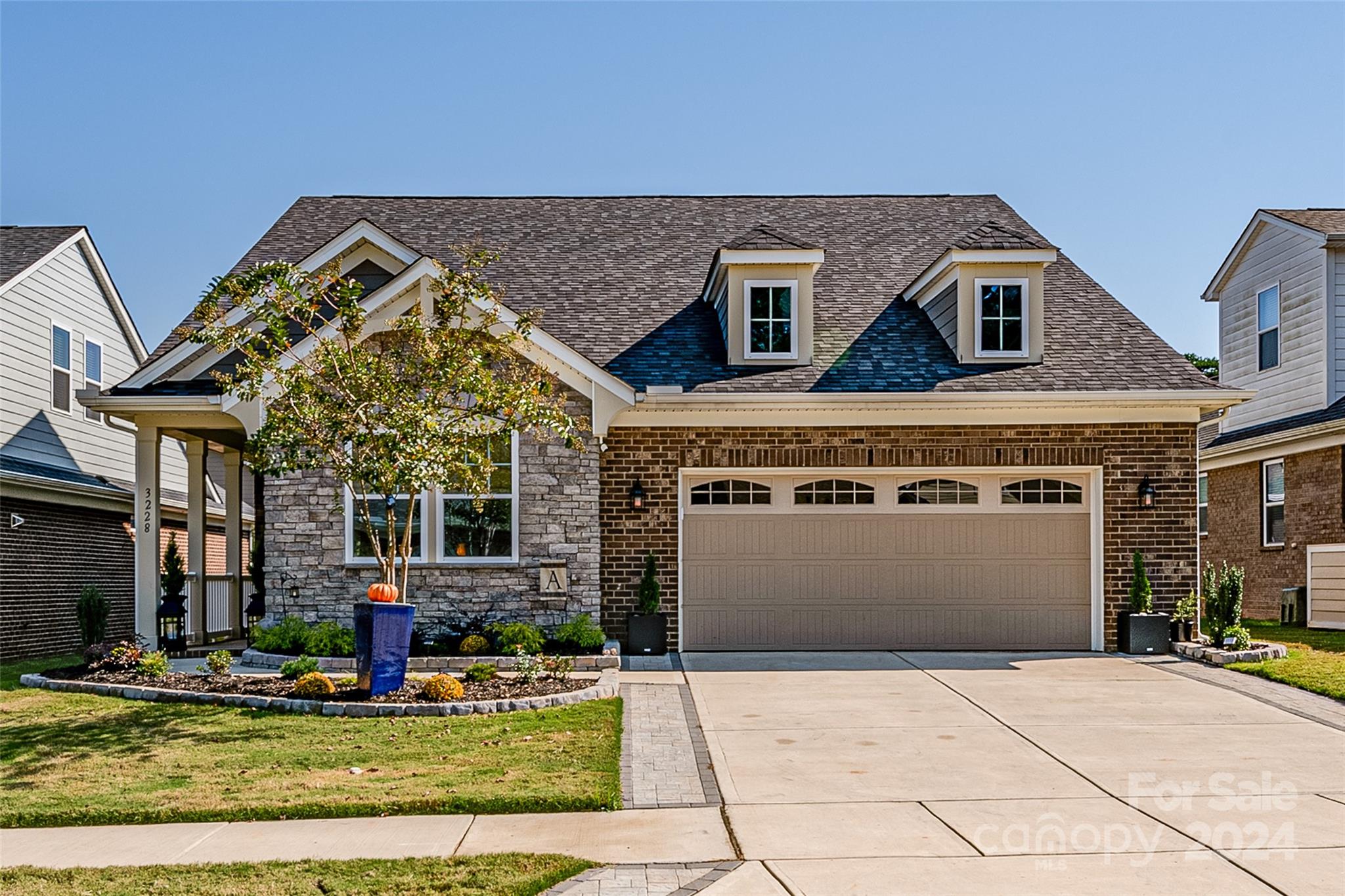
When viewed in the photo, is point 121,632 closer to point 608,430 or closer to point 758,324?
point 608,430

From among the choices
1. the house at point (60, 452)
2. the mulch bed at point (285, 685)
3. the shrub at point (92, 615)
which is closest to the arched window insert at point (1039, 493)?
the mulch bed at point (285, 685)

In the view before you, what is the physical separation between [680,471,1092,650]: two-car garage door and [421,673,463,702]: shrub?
4.50 m

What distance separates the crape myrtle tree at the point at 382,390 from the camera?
10336mm

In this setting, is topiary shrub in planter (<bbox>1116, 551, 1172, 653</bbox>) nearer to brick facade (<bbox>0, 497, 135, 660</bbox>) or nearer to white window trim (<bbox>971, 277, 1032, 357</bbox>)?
white window trim (<bbox>971, 277, 1032, 357</bbox>)

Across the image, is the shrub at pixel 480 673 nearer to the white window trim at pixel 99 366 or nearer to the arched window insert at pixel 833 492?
the arched window insert at pixel 833 492

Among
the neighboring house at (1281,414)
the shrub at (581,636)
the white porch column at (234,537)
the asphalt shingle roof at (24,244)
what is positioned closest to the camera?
the shrub at (581,636)

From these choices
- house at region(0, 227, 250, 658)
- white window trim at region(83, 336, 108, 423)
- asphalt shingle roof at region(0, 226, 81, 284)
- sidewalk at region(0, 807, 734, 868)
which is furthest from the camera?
white window trim at region(83, 336, 108, 423)

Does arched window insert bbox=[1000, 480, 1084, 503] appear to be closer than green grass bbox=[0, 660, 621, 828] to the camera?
No

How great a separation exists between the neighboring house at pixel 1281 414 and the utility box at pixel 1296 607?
15cm

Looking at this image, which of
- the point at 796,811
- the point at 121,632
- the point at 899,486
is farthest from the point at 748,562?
the point at 121,632

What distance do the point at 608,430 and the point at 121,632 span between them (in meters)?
10.4

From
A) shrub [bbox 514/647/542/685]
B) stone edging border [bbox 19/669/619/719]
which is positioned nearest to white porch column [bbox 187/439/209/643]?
stone edging border [bbox 19/669/619/719]

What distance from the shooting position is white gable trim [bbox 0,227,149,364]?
17.7 m

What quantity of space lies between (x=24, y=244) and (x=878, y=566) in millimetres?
14635
